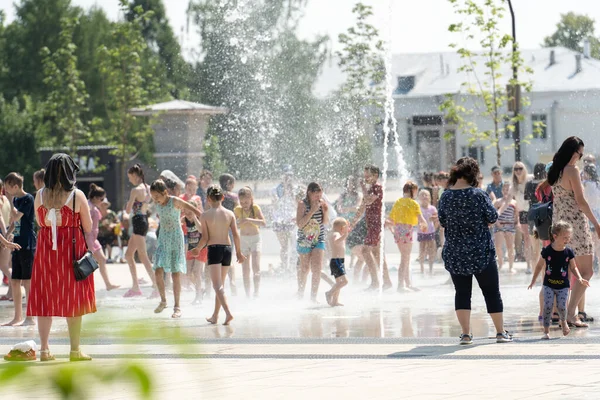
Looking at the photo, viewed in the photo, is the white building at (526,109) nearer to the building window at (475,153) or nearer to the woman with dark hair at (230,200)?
the building window at (475,153)

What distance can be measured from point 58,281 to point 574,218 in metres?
4.23

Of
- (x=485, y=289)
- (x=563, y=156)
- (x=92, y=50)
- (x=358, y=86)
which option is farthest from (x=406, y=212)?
(x=92, y=50)

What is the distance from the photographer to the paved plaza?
210 cm

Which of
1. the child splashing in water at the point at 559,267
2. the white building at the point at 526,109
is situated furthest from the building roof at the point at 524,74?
the child splashing in water at the point at 559,267

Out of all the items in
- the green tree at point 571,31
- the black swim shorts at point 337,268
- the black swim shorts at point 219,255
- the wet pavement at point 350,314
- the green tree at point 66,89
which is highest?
the green tree at point 571,31

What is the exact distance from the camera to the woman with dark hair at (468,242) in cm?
933

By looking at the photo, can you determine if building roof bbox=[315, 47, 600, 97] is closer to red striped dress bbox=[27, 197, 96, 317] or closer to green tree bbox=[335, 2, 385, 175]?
green tree bbox=[335, 2, 385, 175]

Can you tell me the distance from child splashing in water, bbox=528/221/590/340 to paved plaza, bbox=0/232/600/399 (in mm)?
295

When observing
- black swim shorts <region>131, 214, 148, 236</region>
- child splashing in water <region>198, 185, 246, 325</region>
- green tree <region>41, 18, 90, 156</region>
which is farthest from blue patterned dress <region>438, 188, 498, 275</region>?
green tree <region>41, 18, 90, 156</region>

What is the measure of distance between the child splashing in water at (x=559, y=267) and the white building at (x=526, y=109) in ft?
217

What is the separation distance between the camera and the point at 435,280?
1794 centimetres

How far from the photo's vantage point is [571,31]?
95.4 meters

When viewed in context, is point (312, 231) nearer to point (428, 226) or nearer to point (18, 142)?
point (428, 226)

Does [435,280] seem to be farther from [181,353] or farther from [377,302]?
Result: [181,353]
